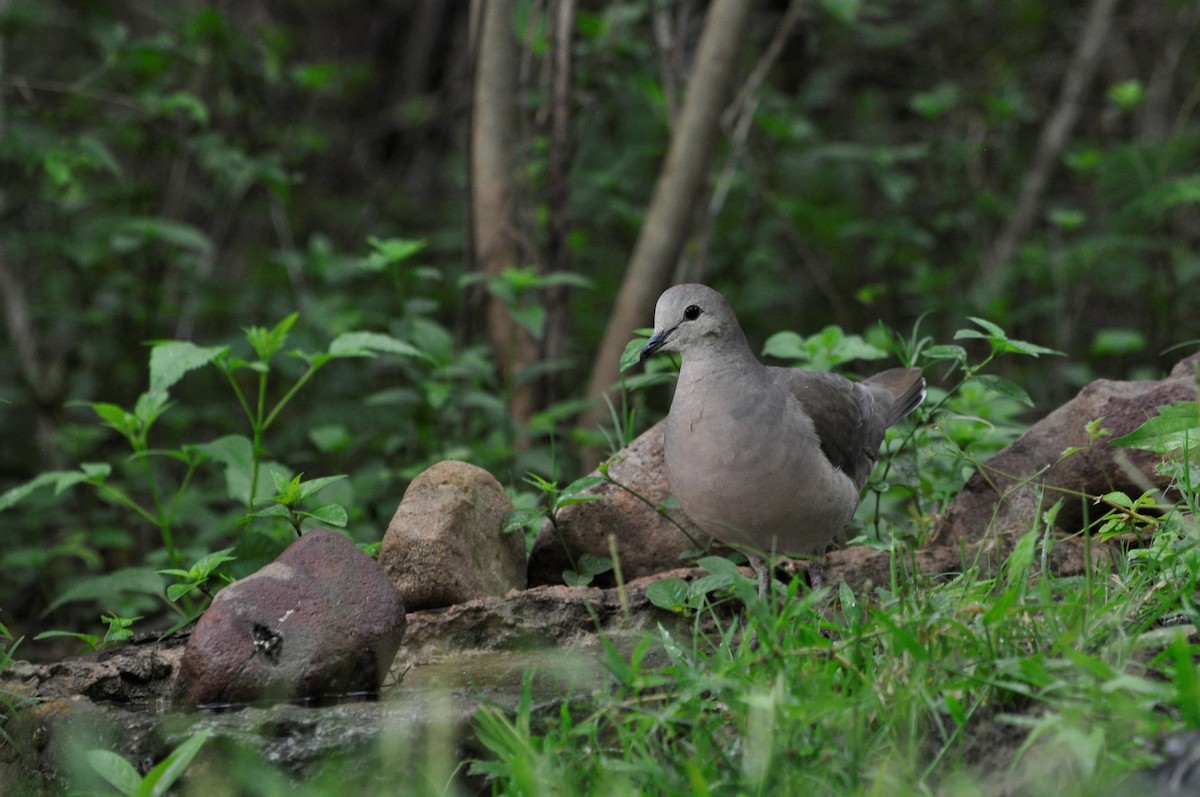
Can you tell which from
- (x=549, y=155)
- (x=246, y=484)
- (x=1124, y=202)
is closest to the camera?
(x=246, y=484)

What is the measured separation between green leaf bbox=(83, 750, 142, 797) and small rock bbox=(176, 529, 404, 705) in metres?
0.50

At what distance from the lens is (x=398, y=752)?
277 cm

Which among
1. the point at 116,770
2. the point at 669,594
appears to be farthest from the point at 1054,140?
the point at 116,770

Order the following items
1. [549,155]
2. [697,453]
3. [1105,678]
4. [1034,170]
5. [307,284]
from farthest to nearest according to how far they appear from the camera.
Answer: [307,284] → [1034,170] → [549,155] → [697,453] → [1105,678]

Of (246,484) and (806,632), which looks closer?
(806,632)

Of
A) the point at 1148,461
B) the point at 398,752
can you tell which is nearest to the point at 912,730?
the point at 398,752

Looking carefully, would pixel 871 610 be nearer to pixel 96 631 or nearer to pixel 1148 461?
pixel 1148 461

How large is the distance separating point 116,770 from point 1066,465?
9.17ft

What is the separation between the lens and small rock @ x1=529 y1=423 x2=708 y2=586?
402cm

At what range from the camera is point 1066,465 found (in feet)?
12.6

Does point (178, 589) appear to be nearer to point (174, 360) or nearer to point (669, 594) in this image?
point (174, 360)

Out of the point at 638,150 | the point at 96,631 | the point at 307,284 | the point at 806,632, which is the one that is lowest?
the point at 96,631

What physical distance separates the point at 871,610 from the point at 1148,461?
1.47 metres

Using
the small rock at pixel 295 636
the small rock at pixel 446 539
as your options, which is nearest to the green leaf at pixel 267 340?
the small rock at pixel 446 539
